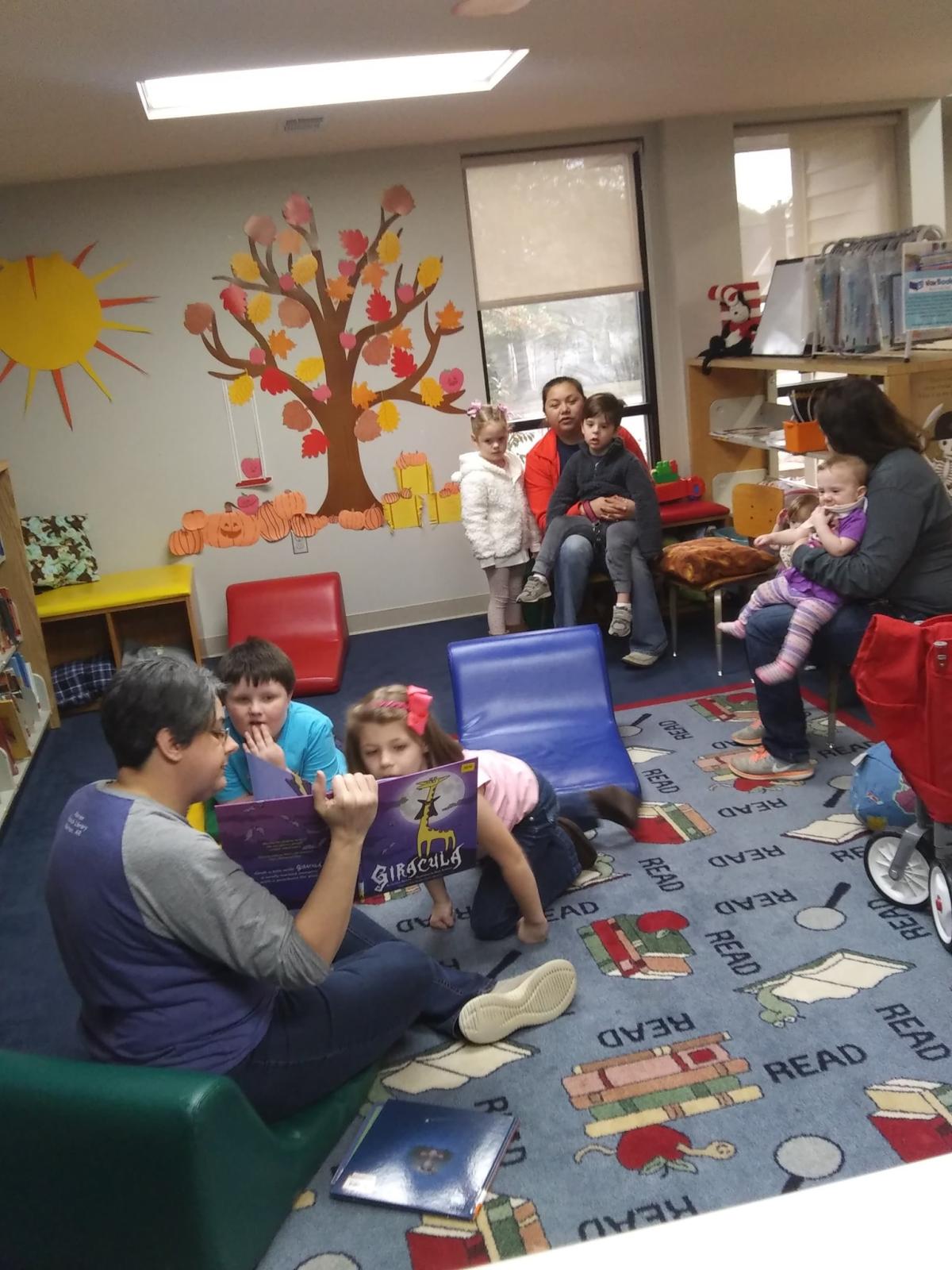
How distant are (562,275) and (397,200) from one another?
36.3 inches

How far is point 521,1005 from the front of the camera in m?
2.31

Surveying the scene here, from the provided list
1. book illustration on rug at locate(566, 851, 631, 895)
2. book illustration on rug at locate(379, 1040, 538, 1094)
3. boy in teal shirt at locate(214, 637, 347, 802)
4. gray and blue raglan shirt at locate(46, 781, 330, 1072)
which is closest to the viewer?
gray and blue raglan shirt at locate(46, 781, 330, 1072)

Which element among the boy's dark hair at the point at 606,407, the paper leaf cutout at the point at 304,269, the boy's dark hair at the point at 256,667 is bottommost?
the boy's dark hair at the point at 256,667

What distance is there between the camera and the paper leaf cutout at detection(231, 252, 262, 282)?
5289 mm

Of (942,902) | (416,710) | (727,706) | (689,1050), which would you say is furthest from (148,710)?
(727,706)

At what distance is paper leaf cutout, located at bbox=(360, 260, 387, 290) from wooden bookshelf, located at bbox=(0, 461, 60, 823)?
1.97 meters

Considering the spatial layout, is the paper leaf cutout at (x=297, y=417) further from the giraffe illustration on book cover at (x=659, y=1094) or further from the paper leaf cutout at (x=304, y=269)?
the giraffe illustration on book cover at (x=659, y=1094)

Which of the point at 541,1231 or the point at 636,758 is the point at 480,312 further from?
the point at 541,1231

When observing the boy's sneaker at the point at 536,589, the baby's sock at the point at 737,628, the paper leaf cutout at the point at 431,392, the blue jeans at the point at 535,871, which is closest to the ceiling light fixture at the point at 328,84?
the paper leaf cutout at the point at 431,392

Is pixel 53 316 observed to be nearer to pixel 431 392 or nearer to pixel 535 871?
pixel 431 392

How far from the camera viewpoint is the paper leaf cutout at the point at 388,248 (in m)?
5.39

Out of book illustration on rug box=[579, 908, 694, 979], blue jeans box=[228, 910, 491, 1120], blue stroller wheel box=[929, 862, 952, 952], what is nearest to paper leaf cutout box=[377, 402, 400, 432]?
book illustration on rug box=[579, 908, 694, 979]

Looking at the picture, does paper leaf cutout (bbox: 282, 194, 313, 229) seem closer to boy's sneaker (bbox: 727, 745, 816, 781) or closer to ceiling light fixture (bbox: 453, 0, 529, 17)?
ceiling light fixture (bbox: 453, 0, 529, 17)

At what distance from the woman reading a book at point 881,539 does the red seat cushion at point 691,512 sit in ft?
6.05
